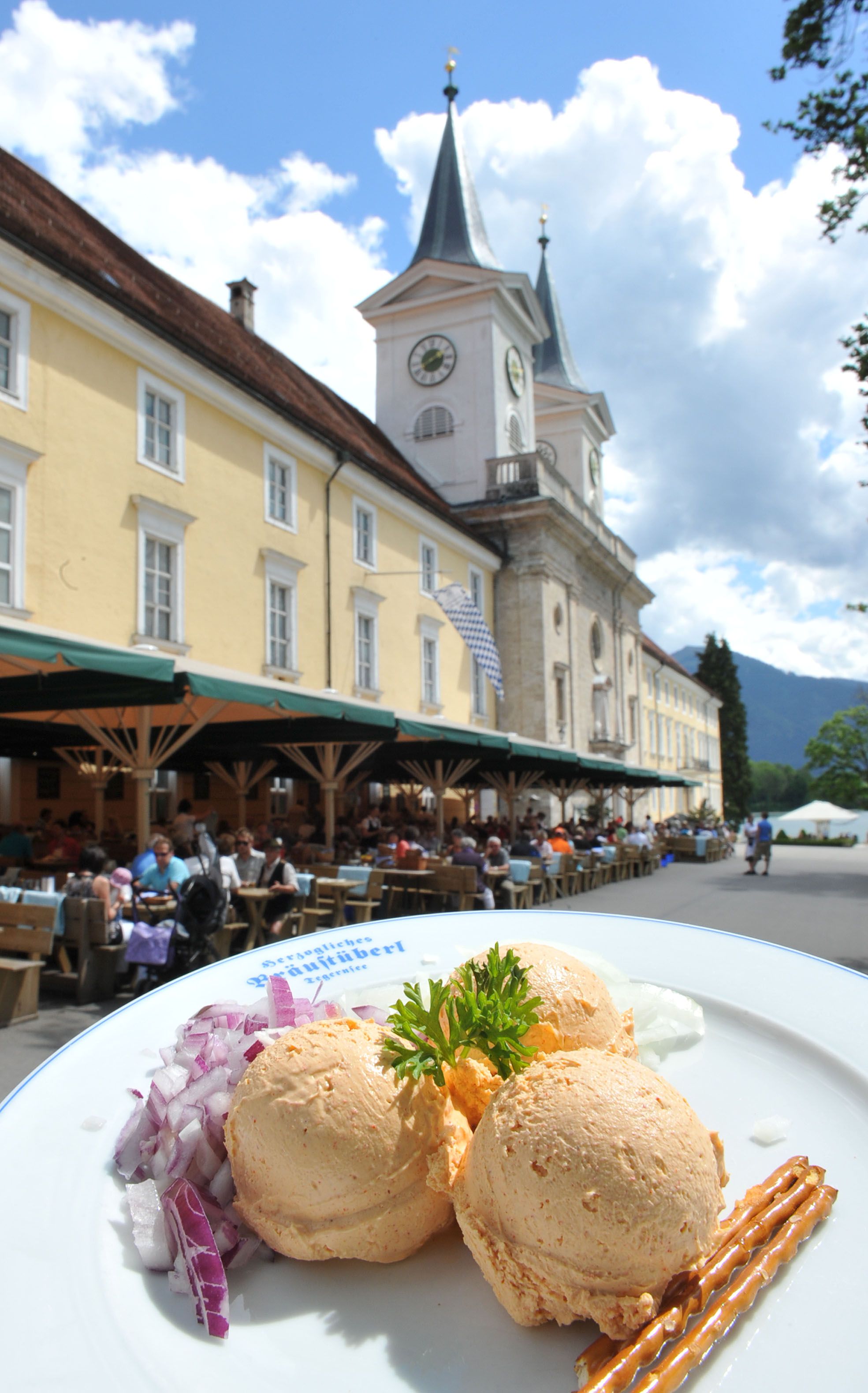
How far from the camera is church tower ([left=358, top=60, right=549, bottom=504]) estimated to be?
30.5m

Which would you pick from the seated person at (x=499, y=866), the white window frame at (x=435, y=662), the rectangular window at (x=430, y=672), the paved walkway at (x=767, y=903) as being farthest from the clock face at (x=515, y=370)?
the seated person at (x=499, y=866)

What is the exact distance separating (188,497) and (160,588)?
2.01m

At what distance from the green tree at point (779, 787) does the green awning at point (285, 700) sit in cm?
12817

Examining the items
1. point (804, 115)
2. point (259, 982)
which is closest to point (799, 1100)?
point (259, 982)

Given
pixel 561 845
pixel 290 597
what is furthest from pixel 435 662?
pixel 561 845

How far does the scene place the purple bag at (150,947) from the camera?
22.7ft

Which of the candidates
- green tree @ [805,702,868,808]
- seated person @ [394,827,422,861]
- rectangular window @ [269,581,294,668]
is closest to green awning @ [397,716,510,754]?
seated person @ [394,827,422,861]

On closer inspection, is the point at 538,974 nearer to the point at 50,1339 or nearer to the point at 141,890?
the point at 50,1339

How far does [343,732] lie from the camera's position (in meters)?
11.2

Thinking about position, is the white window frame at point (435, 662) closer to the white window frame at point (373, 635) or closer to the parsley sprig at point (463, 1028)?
the white window frame at point (373, 635)

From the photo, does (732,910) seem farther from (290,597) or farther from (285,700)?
(290,597)

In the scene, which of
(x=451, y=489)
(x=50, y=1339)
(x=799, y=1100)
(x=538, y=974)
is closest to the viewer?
(x=50, y=1339)

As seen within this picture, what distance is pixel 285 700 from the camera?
9242 millimetres

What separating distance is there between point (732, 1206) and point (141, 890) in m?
7.34
